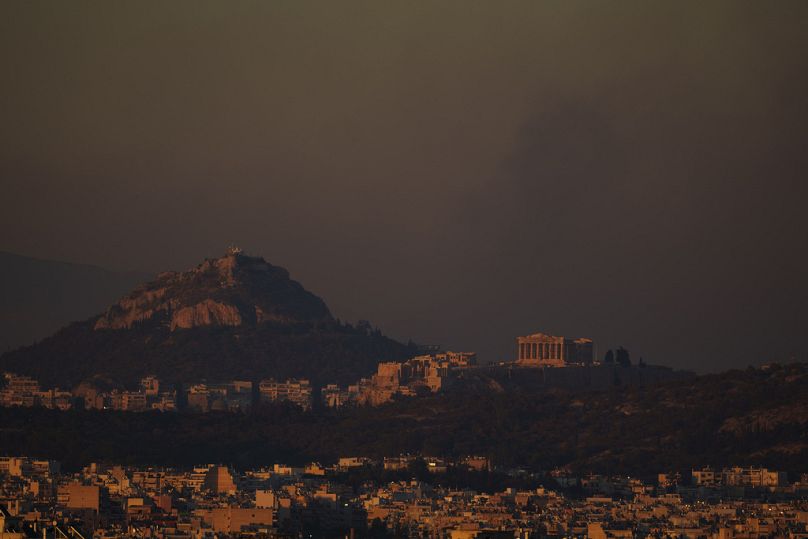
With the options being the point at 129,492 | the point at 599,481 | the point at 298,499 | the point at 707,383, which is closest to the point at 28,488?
the point at 129,492

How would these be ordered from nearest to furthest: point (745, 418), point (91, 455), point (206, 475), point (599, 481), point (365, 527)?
1. point (365, 527)
2. point (206, 475)
3. point (599, 481)
4. point (91, 455)
5. point (745, 418)

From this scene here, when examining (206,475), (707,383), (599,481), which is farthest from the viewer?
(707,383)

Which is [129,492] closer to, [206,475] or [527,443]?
[206,475]

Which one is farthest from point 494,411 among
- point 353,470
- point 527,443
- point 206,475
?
point 206,475

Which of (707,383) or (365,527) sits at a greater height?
(707,383)

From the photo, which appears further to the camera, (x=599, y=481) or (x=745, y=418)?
(x=745, y=418)

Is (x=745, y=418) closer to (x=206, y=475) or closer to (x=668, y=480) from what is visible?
(x=668, y=480)
